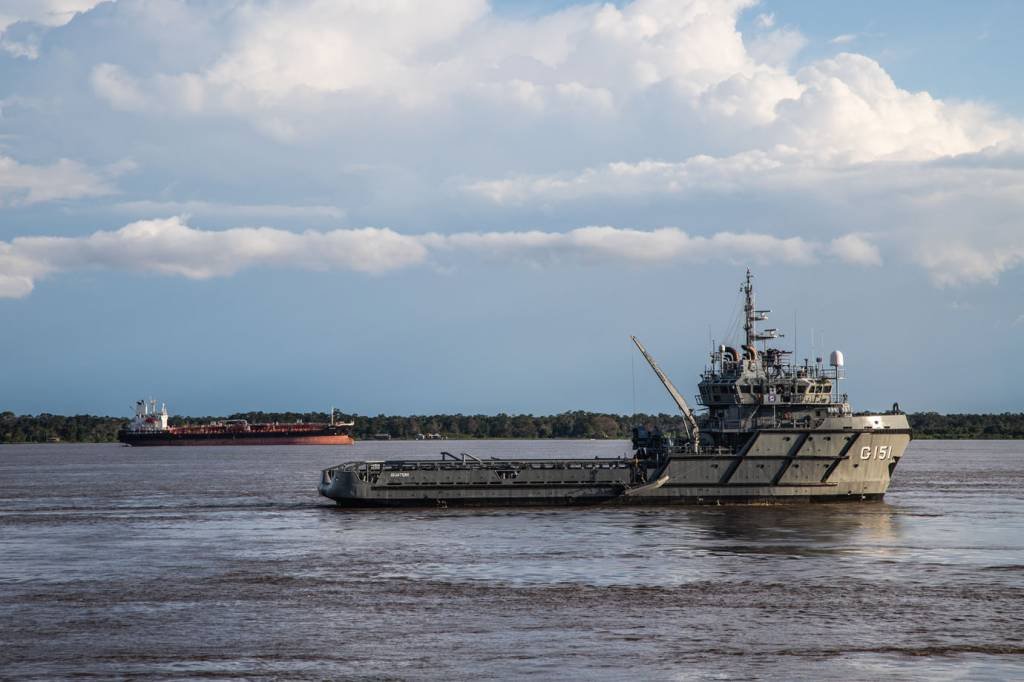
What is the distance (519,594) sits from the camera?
37.4 m

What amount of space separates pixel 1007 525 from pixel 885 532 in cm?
918

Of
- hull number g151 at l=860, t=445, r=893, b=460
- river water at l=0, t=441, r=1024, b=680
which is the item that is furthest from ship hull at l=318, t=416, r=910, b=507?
river water at l=0, t=441, r=1024, b=680

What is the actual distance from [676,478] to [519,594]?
2470 cm

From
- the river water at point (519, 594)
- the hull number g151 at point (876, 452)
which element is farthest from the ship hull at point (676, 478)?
the river water at point (519, 594)

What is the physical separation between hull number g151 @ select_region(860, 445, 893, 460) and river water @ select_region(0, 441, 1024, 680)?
3008 mm

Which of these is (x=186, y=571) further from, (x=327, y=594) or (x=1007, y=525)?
(x=1007, y=525)

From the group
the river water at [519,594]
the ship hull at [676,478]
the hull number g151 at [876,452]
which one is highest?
the hull number g151 at [876,452]

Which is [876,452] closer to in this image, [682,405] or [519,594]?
[682,405]

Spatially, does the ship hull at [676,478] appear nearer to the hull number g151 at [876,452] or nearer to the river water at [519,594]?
the hull number g151 at [876,452]

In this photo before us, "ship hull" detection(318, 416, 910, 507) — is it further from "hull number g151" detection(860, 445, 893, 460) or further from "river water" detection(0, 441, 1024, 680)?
"river water" detection(0, 441, 1024, 680)

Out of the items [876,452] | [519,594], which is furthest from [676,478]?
[519,594]

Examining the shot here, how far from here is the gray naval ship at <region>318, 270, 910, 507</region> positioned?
60.3 m

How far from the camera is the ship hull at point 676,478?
60281mm

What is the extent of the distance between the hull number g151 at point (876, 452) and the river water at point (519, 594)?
301cm
